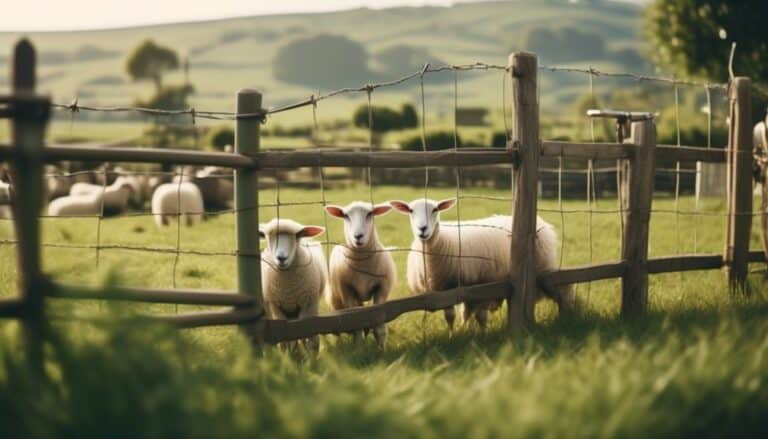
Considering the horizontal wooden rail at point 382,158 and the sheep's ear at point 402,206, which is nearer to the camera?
the horizontal wooden rail at point 382,158

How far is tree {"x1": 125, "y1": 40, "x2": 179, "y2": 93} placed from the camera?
99.2m

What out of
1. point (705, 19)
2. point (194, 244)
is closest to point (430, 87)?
point (705, 19)

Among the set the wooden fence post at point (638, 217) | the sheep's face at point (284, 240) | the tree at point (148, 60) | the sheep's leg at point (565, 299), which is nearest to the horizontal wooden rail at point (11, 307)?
the sheep's face at point (284, 240)

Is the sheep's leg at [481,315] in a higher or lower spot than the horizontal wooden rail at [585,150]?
lower

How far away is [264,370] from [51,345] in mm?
809

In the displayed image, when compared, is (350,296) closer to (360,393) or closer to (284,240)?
(284,240)

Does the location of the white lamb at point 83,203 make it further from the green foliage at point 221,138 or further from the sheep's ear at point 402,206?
the green foliage at point 221,138

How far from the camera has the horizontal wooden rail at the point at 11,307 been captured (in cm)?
360

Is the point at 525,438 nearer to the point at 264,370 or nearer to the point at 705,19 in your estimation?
the point at 264,370

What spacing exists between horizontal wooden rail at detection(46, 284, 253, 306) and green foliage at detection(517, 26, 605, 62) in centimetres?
16939

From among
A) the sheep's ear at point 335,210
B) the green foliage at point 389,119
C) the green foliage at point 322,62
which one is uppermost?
the green foliage at point 322,62

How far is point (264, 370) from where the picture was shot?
3707 millimetres

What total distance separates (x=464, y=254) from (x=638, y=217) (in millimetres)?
1326

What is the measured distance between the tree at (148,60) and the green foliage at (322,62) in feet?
205
